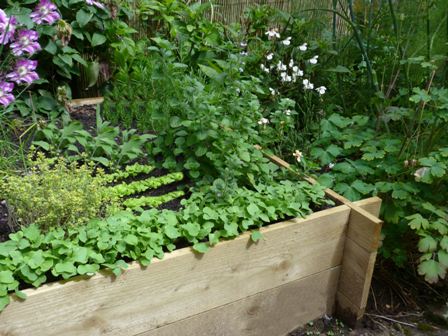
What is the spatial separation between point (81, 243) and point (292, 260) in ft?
2.85

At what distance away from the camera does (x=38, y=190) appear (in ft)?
5.84

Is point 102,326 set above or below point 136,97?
below

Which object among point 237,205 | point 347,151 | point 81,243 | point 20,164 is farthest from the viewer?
point 347,151

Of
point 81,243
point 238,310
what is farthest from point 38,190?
point 238,310

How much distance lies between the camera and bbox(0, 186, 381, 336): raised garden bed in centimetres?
158

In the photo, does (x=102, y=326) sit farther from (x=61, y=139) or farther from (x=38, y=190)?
(x=61, y=139)

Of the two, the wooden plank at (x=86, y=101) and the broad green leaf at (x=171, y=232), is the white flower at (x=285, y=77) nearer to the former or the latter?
the wooden plank at (x=86, y=101)

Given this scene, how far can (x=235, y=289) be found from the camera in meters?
1.97

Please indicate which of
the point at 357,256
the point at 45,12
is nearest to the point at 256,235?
the point at 357,256

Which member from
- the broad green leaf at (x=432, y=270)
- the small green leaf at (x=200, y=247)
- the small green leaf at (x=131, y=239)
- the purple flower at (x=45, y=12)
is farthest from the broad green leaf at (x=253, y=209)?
the purple flower at (x=45, y=12)

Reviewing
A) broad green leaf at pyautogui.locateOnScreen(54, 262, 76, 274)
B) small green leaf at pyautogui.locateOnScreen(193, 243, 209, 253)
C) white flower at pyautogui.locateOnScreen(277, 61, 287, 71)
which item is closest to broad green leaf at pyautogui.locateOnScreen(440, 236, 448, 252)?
small green leaf at pyautogui.locateOnScreen(193, 243, 209, 253)

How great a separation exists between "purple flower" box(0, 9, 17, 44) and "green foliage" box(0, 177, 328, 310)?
3.37 feet

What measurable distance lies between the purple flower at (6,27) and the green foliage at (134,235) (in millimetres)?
1028

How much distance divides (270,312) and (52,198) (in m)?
1.02
